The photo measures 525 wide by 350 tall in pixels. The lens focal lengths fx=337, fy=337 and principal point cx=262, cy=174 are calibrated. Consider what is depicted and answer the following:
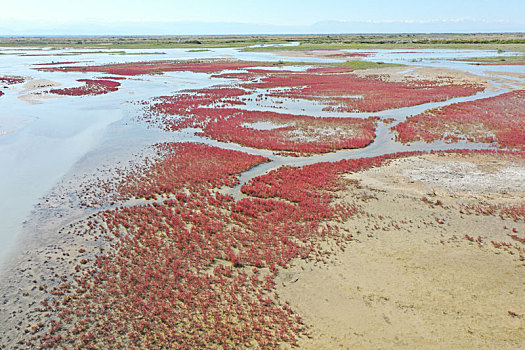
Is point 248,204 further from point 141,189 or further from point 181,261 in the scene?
point 141,189

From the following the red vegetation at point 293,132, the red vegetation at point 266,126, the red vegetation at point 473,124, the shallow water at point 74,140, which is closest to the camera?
the shallow water at point 74,140

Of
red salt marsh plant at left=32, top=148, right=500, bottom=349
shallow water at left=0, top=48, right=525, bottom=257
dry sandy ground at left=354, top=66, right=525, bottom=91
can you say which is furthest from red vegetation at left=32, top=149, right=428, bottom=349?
dry sandy ground at left=354, top=66, right=525, bottom=91

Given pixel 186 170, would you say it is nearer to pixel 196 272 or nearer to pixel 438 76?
pixel 196 272

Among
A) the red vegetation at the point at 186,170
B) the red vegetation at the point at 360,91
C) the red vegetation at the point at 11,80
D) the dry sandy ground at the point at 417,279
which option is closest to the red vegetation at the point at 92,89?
the red vegetation at the point at 11,80

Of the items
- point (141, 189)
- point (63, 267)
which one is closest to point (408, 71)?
point (141, 189)

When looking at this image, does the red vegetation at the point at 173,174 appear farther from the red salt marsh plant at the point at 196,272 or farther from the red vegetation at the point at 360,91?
the red vegetation at the point at 360,91
